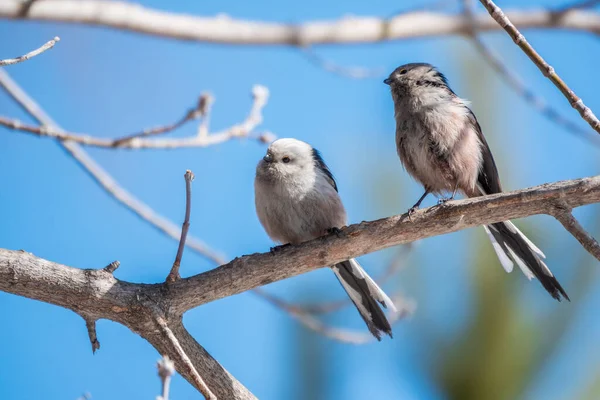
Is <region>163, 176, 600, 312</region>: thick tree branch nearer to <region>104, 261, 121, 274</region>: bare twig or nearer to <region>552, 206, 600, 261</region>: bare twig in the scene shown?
<region>552, 206, 600, 261</region>: bare twig

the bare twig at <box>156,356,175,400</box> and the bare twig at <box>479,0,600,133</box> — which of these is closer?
the bare twig at <box>156,356,175,400</box>

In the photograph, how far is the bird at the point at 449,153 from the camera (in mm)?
4293

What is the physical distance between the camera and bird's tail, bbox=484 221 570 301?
4000 mm

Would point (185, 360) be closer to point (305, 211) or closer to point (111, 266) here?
point (111, 266)

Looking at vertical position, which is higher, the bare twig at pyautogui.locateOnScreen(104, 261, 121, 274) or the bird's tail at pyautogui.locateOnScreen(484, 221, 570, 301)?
the bare twig at pyautogui.locateOnScreen(104, 261, 121, 274)

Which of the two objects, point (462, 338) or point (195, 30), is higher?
point (195, 30)

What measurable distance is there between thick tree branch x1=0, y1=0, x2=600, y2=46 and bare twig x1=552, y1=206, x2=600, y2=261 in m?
2.66

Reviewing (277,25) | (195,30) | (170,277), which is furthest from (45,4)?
(170,277)

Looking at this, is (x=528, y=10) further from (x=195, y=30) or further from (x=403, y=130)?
(x=195, y=30)

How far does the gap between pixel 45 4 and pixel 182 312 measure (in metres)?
2.21

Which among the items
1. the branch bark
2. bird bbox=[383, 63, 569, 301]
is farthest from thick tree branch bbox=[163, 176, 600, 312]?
bird bbox=[383, 63, 569, 301]

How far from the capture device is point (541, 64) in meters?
2.90

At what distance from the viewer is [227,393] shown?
327cm

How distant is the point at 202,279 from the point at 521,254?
188 cm
